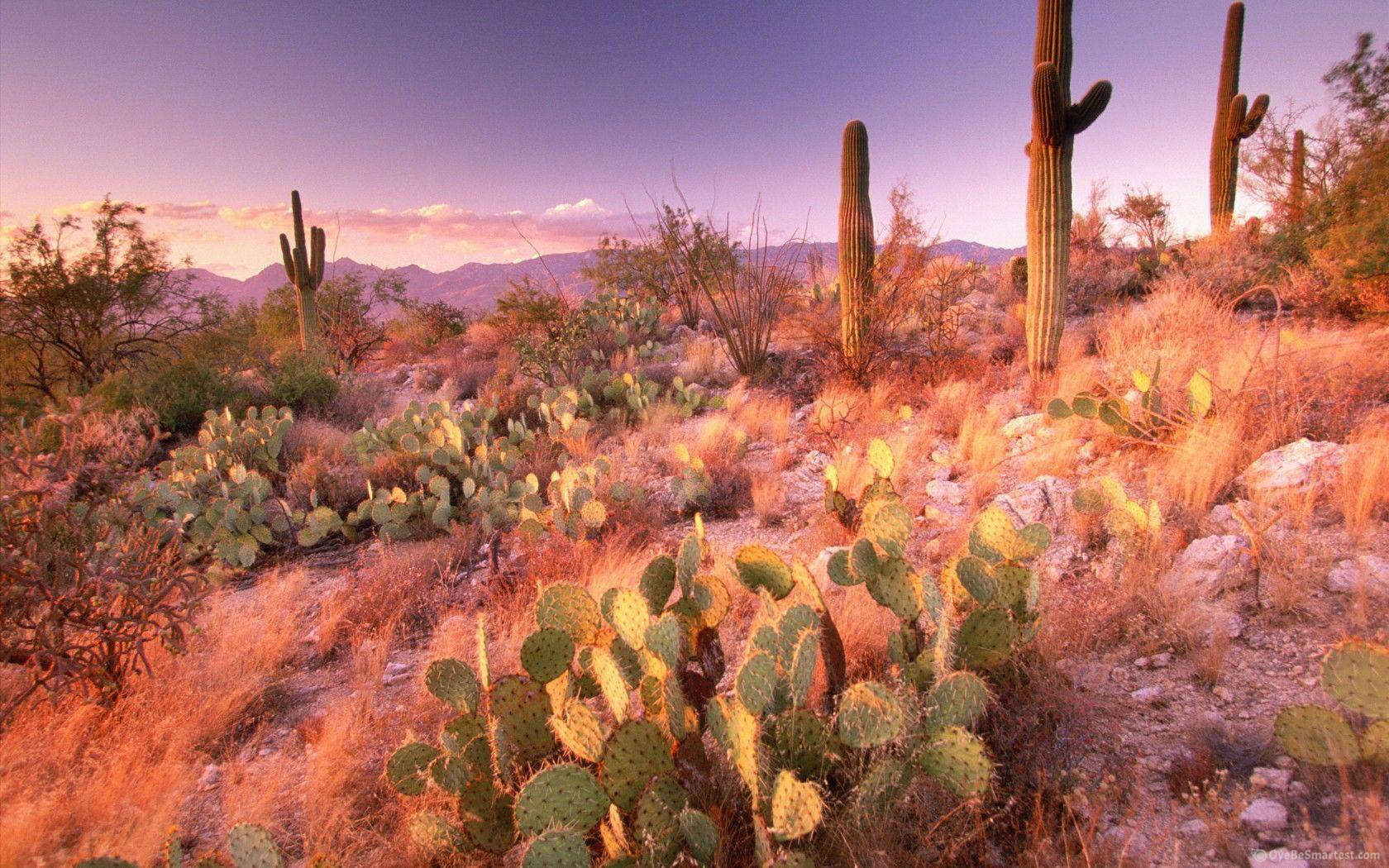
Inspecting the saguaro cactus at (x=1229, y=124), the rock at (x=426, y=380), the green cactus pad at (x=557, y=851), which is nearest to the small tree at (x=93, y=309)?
the rock at (x=426, y=380)

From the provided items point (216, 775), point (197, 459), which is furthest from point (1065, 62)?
point (197, 459)

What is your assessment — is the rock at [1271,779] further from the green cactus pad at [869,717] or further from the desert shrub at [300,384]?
the desert shrub at [300,384]

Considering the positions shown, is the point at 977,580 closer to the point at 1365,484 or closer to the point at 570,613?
the point at 570,613

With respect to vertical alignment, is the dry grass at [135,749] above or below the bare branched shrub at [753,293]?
below

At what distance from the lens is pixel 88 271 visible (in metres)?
11.2

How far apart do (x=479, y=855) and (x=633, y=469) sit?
436 centimetres

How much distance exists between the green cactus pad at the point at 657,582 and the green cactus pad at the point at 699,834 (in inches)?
31.0

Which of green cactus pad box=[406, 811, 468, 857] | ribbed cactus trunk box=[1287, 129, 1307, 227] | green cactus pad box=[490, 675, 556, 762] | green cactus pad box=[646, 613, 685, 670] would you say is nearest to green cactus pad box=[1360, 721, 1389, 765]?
green cactus pad box=[646, 613, 685, 670]

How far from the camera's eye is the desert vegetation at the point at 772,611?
1.73m

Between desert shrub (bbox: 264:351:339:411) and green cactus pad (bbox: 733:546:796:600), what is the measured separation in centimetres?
854

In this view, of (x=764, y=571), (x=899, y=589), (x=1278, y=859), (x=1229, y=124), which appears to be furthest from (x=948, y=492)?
(x=1229, y=124)

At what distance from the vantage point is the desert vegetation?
1.73 metres

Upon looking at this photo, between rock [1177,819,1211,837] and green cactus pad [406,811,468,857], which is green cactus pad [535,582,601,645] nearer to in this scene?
green cactus pad [406,811,468,857]

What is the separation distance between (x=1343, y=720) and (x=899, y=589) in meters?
1.19
